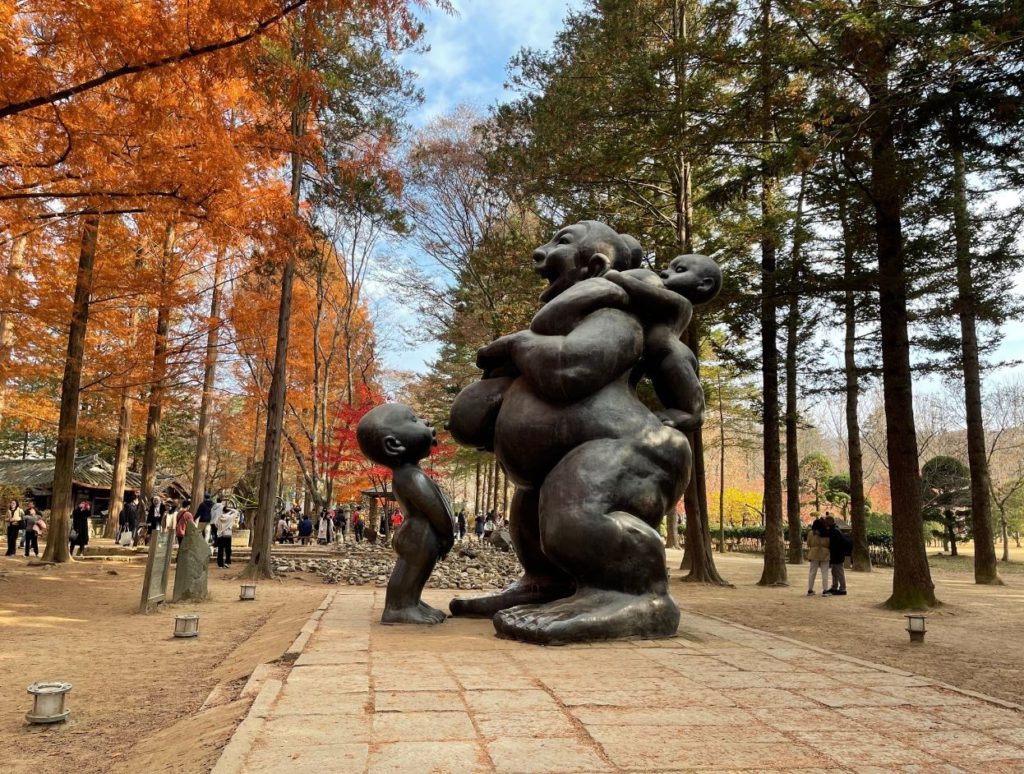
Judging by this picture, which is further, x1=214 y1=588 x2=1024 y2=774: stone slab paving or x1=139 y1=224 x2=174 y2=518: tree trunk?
x1=139 y1=224 x2=174 y2=518: tree trunk

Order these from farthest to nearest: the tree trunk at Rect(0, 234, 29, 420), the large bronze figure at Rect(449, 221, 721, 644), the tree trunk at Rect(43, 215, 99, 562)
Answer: the tree trunk at Rect(43, 215, 99, 562) → the tree trunk at Rect(0, 234, 29, 420) → the large bronze figure at Rect(449, 221, 721, 644)

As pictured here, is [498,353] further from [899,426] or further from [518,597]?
[899,426]

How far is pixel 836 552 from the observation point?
39.7 ft

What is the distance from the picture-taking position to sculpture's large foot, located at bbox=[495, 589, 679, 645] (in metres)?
4.30

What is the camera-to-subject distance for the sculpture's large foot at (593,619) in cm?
430

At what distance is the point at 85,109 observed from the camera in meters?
7.14

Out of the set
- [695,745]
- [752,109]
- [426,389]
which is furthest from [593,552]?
[426,389]

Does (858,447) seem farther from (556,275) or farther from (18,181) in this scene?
(18,181)

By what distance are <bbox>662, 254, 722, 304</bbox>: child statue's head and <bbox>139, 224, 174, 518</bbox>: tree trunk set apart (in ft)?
36.0

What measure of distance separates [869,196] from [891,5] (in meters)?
3.72

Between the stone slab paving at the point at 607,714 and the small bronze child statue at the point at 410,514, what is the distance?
96 centimetres

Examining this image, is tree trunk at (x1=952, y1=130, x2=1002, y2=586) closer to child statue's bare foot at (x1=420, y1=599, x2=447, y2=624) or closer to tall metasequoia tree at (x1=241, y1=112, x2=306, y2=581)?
child statue's bare foot at (x1=420, y1=599, x2=447, y2=624)

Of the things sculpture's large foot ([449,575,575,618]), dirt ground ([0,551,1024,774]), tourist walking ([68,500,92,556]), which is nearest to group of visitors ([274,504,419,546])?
Answer: tourist walking ([68,500,92,556])

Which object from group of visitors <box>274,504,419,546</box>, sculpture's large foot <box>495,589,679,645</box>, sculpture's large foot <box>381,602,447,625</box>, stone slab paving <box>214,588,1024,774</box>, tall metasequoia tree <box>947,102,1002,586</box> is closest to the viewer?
stone slab paving <box>214,588,1024,774</box>
